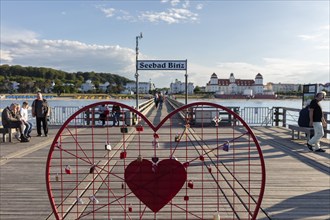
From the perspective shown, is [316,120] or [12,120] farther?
[12,120]

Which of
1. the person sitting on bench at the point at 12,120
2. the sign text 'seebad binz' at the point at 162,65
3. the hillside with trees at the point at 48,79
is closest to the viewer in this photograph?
A: the person sitting on bench at the point at 12,120

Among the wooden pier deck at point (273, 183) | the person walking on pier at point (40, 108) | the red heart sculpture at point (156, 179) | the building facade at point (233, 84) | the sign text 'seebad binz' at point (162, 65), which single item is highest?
the building facade at point (233, 84)

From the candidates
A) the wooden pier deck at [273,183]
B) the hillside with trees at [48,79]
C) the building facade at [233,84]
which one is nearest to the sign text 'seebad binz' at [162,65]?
the wooden pier deck at [273,183]

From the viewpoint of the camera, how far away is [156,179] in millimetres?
3572

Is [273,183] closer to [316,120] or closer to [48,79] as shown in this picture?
[316,120]

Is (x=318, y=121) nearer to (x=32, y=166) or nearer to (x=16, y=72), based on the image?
(x=32, y=166)

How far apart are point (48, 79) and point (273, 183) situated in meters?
156

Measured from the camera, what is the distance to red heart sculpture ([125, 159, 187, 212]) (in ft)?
11.7

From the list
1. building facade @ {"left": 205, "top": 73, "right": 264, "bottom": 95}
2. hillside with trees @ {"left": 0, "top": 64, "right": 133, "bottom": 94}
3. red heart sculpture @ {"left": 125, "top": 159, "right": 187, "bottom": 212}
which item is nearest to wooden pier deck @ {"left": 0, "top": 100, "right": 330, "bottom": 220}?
red heart sculpture @ {"left": 125, "top": 159, "right": 187, "bottom": 212}

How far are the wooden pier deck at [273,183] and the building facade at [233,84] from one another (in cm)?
16045

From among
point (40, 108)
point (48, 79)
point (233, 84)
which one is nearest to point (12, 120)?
point (40, 108)

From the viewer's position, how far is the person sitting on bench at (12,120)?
36.2ft

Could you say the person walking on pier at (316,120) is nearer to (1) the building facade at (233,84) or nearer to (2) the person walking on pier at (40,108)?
(2) the person walking on pier at (40,108)

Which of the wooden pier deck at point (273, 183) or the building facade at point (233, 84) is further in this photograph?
the building facade at point (233, 84)
